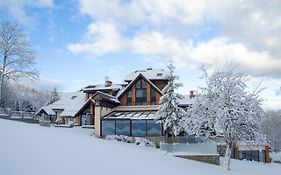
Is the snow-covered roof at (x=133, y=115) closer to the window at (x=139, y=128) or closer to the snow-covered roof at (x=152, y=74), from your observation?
the window at (x=139, y=128)

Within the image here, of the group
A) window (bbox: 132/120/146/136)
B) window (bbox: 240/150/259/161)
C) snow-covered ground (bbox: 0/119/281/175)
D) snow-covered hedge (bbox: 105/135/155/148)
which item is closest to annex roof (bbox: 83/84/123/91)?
window (bbox: 132/120/146/136)

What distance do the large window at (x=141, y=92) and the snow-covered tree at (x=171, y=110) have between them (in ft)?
23.3

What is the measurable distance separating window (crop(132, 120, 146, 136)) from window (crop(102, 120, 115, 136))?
253cm

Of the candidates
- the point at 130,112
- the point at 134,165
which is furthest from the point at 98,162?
the point at 130,112

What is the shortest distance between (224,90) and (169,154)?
7.60 meters

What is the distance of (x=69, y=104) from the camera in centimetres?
5041

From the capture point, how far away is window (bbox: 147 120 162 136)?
116 ft

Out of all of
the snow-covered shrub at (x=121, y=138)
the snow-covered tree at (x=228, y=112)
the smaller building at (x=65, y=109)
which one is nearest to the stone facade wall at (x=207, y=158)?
the snow-covered tree at (x=228, y=112)

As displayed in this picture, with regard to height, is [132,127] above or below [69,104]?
below

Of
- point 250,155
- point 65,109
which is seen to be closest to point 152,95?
point 250,155

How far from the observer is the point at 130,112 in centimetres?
3988

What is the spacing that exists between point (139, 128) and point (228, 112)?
564 inches

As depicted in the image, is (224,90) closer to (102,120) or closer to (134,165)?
(134,165)

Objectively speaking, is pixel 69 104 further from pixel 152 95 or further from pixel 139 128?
pixel 139 128
